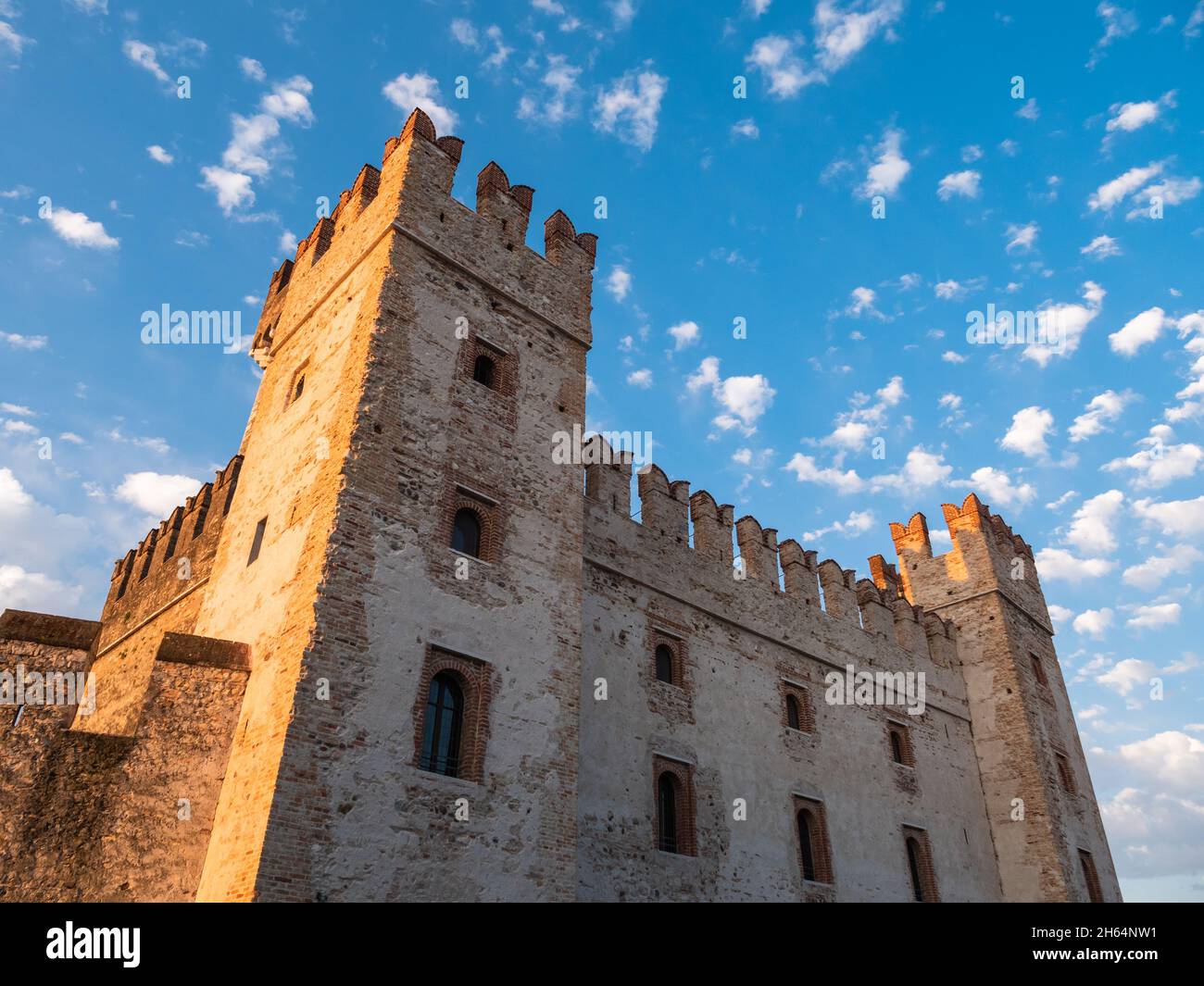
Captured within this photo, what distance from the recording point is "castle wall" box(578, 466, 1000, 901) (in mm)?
11539

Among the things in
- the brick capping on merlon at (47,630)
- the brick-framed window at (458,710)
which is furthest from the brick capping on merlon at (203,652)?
the brick-framed window at (458,710)

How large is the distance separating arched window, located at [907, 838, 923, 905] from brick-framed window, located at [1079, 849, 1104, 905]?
4.37 m

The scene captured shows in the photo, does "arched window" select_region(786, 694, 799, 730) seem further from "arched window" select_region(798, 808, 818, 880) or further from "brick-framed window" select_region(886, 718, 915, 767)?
"brick-framed window" select_region(886, 718, 915, 767)

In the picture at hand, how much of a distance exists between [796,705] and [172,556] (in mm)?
10342

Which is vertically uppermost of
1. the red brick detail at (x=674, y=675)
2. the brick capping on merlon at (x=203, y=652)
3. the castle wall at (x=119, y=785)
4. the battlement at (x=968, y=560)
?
the battlement at (x=968, y=560)

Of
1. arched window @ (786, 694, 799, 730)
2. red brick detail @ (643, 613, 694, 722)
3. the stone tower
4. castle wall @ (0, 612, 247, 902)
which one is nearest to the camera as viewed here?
castle wall @ (0, 612, 247, 902)

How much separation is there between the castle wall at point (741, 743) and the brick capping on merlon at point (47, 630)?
5.76 metres

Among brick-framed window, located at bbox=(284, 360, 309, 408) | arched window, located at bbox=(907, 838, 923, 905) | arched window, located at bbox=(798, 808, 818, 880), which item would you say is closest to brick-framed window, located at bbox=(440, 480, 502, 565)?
brick-framed window, located at bbox=(284, 360, 309, 408)

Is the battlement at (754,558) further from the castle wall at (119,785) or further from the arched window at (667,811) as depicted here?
the castle wall at (119,785)

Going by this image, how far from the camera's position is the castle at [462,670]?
27.3 ft

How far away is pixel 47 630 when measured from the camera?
31.4ft

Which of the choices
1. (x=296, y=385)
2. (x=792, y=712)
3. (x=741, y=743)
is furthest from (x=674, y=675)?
(x=296, y=385)
